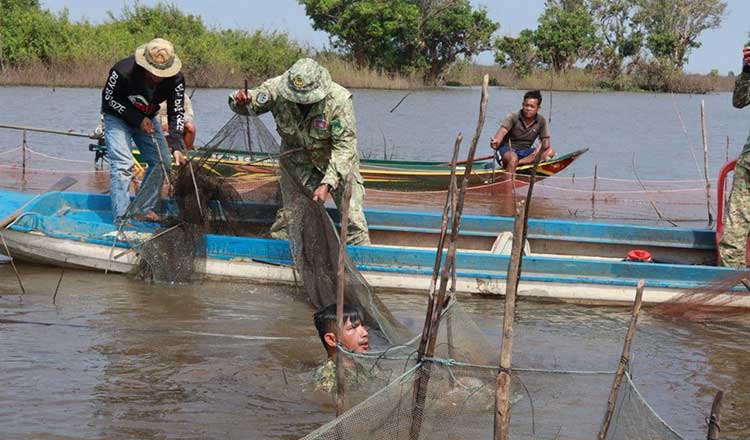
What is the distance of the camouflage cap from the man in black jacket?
117 centimetres

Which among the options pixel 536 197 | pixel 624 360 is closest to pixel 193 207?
pixel 624 360

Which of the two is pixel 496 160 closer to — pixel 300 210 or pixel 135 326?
pixel 300 210

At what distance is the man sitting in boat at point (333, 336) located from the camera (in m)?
4.66

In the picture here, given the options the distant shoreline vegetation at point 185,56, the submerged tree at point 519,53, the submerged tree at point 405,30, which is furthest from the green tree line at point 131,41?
the submerged tree at point 519,53

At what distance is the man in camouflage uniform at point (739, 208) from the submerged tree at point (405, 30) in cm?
3564

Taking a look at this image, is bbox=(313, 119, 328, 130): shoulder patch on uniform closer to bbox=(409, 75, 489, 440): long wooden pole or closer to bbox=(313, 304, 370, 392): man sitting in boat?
bbox=(313, 304, 370, 392): man sitting in boat

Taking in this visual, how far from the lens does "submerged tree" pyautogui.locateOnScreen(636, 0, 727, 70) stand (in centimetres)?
4841

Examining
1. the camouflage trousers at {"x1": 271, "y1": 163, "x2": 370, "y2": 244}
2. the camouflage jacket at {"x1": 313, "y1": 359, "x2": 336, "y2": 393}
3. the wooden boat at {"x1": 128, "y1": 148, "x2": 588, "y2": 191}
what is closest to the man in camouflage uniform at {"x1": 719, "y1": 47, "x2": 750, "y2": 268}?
the camouflage trousers at {"x1": 271, "y1": 163, "x2": 370, "y2": 244}

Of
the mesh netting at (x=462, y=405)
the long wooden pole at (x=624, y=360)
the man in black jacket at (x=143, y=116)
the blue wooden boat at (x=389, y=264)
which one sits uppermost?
the man in black jacket at (x=143, y=116)

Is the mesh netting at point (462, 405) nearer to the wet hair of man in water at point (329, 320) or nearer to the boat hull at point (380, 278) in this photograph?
the wet hair of man in water at point (329, 320)

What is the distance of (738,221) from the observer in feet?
22.7

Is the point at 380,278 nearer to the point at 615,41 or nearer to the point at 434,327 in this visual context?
the point at 434,327

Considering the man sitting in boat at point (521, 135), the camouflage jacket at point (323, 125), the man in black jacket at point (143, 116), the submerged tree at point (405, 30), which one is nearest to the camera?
the camouflage jacket at point (323, 125)

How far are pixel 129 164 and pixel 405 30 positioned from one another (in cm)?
3625
